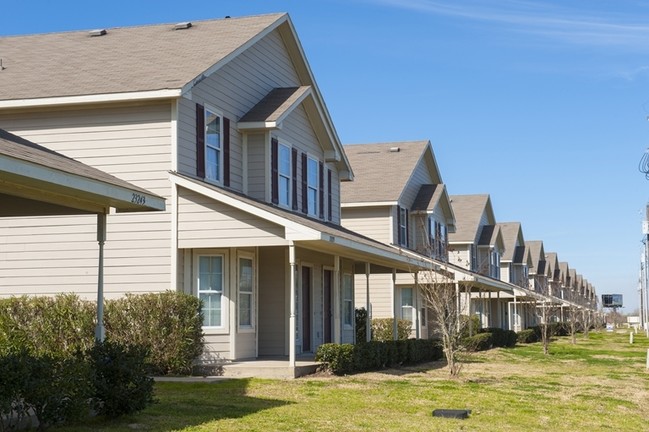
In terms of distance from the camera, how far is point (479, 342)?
3725 cm

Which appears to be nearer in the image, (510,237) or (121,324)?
(121,324)

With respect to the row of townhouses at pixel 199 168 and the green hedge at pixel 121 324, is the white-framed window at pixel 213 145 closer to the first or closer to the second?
the row of townhouses at pixel 199 168

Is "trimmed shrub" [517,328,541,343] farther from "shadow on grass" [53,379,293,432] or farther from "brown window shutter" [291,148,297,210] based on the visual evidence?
"shadow on grass" [53,379,293,432]

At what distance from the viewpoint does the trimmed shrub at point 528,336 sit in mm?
52594

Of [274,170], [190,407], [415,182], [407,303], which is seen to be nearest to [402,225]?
[415,182]

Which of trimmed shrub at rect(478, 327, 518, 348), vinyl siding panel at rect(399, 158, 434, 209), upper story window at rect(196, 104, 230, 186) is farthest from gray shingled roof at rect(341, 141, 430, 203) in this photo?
upper story window at rect(196, 104, 230, 186)

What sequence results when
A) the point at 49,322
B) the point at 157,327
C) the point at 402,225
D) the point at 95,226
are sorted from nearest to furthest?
the point at 49,322, the point at 157,327, the point at 95,226, the point at 402,225

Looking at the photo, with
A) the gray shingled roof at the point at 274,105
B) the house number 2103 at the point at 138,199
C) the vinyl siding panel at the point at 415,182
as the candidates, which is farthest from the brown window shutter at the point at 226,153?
the vinyl siding panel at the point at 415,182

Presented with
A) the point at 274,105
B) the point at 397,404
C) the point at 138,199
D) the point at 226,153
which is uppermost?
the point at 274,105

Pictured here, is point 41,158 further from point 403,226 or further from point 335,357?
point 403,226

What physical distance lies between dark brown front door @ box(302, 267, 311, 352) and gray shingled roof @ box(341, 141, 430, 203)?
10818 mm

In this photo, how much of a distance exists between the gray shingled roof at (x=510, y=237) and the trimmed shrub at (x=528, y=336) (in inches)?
289

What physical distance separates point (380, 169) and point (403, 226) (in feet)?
8.62

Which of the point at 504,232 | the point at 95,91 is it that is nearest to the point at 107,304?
the point at 95,91
